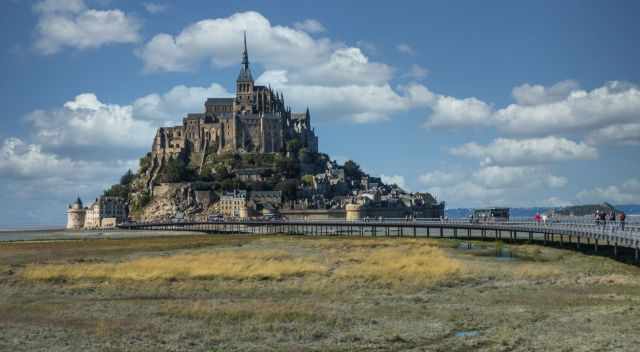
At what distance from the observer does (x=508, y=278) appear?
3800 centimetres

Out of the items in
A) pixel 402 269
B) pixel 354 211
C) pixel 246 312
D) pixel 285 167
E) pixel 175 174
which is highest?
pixel 285 167

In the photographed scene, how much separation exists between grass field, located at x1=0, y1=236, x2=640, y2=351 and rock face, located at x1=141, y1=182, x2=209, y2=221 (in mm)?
143389

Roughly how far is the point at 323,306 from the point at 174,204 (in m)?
166

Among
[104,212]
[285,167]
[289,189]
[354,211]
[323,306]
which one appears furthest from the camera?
[285,167]

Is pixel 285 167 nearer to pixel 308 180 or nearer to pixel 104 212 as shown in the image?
pixel 308 180

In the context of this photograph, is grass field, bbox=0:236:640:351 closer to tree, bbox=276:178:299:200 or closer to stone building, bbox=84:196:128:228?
tree, bbox=276:178:299:200

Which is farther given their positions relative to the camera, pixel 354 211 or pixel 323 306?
pixel 354 211

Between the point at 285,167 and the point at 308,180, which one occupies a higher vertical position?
the point at 285,167

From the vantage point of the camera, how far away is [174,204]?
190875 mm

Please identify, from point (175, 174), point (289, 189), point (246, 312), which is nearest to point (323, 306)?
point (246, 312)

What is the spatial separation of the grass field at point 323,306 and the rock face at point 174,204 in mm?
143389

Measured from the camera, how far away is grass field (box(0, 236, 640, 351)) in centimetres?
2241

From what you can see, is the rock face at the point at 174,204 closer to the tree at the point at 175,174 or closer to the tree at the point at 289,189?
the tree at the point at 175,174

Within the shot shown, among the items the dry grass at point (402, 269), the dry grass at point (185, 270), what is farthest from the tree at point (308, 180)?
the dry grass at point (185, 270)
